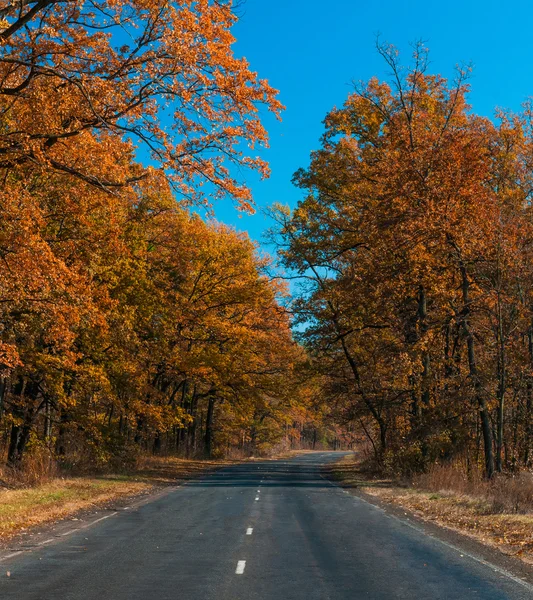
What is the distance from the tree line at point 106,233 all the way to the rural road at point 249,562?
530 centimetres

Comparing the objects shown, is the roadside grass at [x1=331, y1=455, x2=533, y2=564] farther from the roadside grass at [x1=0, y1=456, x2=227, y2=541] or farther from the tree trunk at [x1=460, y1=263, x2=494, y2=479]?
the roadside grass at [x1=0, y1=456, x2=227, y2=541]

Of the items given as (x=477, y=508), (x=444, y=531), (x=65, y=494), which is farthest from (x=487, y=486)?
(x=65, y=494)

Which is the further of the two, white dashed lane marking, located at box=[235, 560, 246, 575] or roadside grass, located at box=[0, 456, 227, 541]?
roadside grass, located at box=[0, 456, 227, 541]

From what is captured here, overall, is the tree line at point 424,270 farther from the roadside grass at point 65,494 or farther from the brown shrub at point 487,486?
the roadside grass at point 65,494

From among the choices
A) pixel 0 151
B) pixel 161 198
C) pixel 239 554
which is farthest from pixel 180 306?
pixel 239 554

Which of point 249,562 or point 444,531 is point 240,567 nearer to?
point 249,562

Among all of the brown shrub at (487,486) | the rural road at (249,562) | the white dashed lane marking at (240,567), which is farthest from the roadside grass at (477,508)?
the white dashed lane marking at (240,567)

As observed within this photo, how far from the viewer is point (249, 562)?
9969mm

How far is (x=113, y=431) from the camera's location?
1080 inches

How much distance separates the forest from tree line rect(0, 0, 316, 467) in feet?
0.21

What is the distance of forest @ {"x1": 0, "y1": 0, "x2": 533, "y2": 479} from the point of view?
14008 mm

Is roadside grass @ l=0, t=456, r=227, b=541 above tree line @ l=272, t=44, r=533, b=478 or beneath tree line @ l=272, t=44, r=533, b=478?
beneath

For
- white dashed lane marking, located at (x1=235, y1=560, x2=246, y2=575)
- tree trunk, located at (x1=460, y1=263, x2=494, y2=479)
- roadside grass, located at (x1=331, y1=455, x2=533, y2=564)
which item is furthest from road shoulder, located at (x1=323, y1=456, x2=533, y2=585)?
white dashed lane marking, located at (x1=235, y1=560, x2=246, y2=575)

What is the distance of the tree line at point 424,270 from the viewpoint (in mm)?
22031
